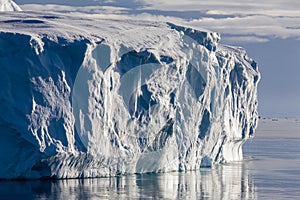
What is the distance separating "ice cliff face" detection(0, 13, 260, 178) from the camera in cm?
2683

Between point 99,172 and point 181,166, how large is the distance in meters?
5.31

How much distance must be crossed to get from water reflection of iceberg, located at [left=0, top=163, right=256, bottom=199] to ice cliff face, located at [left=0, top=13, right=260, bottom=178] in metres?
0.64

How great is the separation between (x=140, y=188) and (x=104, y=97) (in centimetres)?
321

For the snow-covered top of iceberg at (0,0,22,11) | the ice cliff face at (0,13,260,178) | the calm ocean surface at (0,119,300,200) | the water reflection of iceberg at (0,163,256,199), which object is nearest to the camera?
the water reflection of iceberg at (0,163,256,199)

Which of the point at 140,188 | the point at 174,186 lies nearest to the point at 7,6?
the point at 174,186

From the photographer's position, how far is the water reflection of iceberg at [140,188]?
84.6ft

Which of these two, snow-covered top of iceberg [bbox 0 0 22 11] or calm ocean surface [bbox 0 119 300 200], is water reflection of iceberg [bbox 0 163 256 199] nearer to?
calm ocean surface [bbox 0 119 300 200]

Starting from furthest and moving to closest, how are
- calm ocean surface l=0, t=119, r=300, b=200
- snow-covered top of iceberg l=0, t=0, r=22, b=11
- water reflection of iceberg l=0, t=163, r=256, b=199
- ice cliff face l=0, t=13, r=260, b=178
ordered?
snow-covered top of iceberg l=0, t=0, r=22, b=11 → ice cliff face l=0, t=13, r=260, b=178 → calm ocean surface l=0, t=119, r=300, b=200 → water reflection of iceberg l=0, t=163, r=256, b=199

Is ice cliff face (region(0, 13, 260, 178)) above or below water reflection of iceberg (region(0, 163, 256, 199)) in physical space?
above

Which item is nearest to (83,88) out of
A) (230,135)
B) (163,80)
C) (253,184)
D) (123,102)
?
(123,102)

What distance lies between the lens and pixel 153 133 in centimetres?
3070

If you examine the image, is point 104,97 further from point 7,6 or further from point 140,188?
point 7,6

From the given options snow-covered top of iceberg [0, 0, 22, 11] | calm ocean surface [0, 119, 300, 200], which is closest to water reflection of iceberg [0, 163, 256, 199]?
calm ocean surface [0, 119, 300, 200]

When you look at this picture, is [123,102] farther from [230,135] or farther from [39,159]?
[230,135]
